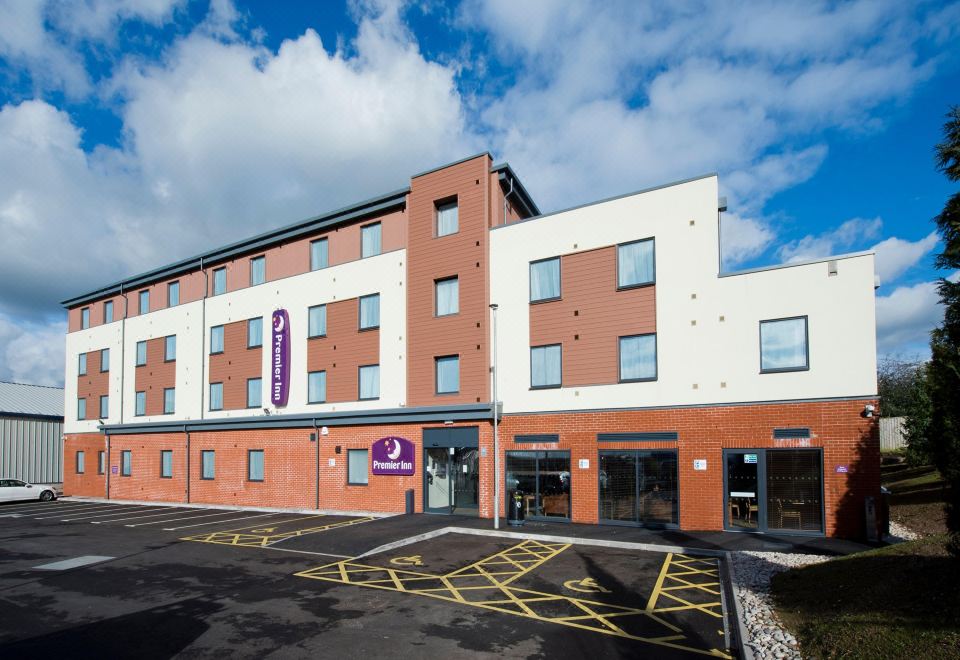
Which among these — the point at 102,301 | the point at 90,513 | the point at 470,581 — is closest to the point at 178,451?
the point at 90,513

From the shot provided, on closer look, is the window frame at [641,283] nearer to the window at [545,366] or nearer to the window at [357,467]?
the window at [545,366]

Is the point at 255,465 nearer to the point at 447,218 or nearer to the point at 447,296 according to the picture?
the point at 447,296

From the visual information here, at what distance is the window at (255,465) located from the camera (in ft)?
94.8

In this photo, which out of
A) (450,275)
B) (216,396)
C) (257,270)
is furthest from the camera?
(216,396)

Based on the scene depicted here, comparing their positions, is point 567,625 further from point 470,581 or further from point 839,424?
point 839,424

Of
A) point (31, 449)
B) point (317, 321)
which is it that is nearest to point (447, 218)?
point (317, 321)

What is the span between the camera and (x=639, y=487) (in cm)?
1941

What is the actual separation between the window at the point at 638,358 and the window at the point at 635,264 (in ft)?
6.05

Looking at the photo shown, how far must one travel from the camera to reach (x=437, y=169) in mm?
24203

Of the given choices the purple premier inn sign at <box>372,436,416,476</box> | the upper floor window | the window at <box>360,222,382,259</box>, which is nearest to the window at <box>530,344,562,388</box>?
the purple premier inn sign at <box>372,436,416,476</box>

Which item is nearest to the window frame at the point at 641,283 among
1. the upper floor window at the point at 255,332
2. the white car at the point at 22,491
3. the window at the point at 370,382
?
the window at the point at 370,382

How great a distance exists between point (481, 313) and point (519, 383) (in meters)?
3.02

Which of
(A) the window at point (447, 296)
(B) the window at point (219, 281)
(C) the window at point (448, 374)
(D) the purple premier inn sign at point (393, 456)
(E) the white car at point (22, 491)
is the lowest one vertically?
(E) the white car at point (22, 491)

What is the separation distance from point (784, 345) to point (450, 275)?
12026mm
